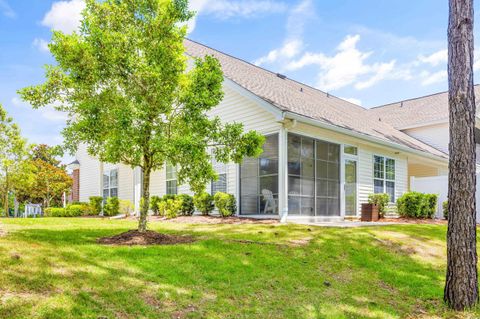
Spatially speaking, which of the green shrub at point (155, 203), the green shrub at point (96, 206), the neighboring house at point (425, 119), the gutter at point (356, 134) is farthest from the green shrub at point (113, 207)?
the neighboring house at point (425, 119)

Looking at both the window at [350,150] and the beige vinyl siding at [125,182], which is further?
the beige vinyl siding at [125,182]

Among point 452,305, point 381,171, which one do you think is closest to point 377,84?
point 381,171

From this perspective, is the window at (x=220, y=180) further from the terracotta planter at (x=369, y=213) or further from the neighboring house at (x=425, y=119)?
the neighboring house at (x=425, y=119)

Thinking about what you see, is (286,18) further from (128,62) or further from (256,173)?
(128,62)

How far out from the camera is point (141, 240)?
6.76m

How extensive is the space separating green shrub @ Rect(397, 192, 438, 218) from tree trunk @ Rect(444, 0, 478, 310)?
8.76m

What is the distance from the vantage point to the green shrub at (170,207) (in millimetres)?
13453

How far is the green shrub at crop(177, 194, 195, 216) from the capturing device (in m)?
13.6

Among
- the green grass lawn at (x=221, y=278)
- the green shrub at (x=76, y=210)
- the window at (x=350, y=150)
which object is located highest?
the window at (x=350, y=150)

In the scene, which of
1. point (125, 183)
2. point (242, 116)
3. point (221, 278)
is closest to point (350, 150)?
point (242, 116)

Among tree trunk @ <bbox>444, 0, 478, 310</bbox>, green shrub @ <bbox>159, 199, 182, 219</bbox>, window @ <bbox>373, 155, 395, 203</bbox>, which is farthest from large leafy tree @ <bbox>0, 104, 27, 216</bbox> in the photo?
tree trunk @ <bbox>444, 0, 478, 310</bbox>

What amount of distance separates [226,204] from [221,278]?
7.03m

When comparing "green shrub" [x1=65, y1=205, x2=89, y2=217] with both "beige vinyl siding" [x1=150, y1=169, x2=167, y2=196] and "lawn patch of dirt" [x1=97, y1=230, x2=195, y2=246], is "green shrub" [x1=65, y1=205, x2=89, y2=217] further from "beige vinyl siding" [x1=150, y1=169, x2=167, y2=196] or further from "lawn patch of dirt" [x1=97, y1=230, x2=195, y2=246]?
"lawn patch of dirt" [x1=97, y1=230, x2=195, y2=246]

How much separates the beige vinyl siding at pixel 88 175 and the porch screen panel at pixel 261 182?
11.3m
